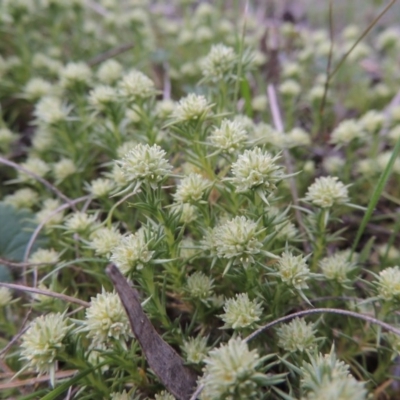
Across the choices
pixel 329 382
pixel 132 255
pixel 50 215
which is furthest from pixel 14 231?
pixel 329 382

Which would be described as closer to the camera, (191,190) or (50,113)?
(191,190)

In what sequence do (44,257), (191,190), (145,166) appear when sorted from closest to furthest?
1. (145,166)
2. (191,190)
3. (44,257)

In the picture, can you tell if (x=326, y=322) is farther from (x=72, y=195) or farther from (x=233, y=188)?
(x=72, y=195)

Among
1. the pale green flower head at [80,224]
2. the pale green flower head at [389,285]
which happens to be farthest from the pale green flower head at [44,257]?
the pale green flower head at [389,285]

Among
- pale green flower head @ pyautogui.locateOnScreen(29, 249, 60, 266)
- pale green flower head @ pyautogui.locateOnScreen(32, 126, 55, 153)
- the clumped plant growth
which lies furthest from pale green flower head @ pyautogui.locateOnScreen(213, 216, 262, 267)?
pale green flower head @ pyautogui.locateOnScreen(32, 126, 55, 153)

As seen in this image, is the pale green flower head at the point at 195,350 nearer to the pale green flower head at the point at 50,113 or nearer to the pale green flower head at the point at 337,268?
the pale green flower head at the point at 337,268

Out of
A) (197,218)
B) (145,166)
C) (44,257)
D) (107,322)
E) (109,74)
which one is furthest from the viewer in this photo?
(109,74)

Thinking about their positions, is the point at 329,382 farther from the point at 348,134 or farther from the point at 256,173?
the point at 348,134

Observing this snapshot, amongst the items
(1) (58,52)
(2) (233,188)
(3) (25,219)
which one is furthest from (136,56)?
(2) (233,188)
